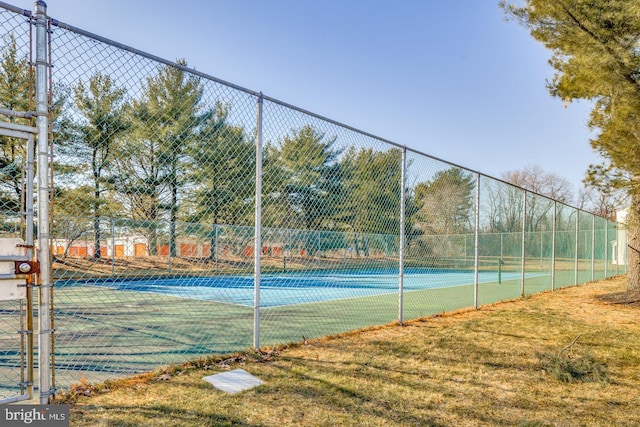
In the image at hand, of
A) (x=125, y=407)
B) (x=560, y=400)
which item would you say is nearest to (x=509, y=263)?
(x=560, y=400)

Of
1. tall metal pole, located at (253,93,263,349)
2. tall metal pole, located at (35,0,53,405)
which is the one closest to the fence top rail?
tall metal pole, located at (35,0,53,405)

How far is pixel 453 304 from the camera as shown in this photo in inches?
352

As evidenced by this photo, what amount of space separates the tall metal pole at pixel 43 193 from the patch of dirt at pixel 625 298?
10.4 m

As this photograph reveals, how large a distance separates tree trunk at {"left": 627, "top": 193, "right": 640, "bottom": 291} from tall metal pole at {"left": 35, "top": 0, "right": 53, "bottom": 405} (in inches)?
433

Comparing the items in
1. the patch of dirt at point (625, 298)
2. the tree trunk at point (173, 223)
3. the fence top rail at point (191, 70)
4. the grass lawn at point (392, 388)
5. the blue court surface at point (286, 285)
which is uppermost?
the fence top rail at point (191, 70)

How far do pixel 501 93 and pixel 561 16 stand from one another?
37.9 feet

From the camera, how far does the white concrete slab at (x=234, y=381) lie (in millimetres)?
3150

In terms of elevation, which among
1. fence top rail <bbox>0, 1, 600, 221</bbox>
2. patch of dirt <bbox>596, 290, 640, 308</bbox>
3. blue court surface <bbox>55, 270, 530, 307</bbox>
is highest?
fence top rail <bbox>0, 1, 600, 221</bbox>

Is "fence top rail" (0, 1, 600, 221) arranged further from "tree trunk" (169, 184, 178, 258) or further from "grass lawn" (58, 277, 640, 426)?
"tree trunk" (169, 184, 178, 258)

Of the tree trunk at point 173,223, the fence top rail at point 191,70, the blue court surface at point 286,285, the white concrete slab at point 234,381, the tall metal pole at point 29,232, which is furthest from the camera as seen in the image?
the blue court surface at point 286,285

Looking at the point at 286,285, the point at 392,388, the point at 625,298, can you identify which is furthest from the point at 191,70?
the point at 286,285

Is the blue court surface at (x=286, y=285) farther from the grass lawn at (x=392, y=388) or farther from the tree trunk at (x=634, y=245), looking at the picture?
the grass lawn at (x=392, y=388)

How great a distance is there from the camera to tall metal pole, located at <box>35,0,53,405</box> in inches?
91.8

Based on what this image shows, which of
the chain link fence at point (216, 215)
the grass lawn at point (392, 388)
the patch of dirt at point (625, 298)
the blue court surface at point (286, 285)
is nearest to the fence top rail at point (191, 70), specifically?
the chain link fence at point (216, 215)
